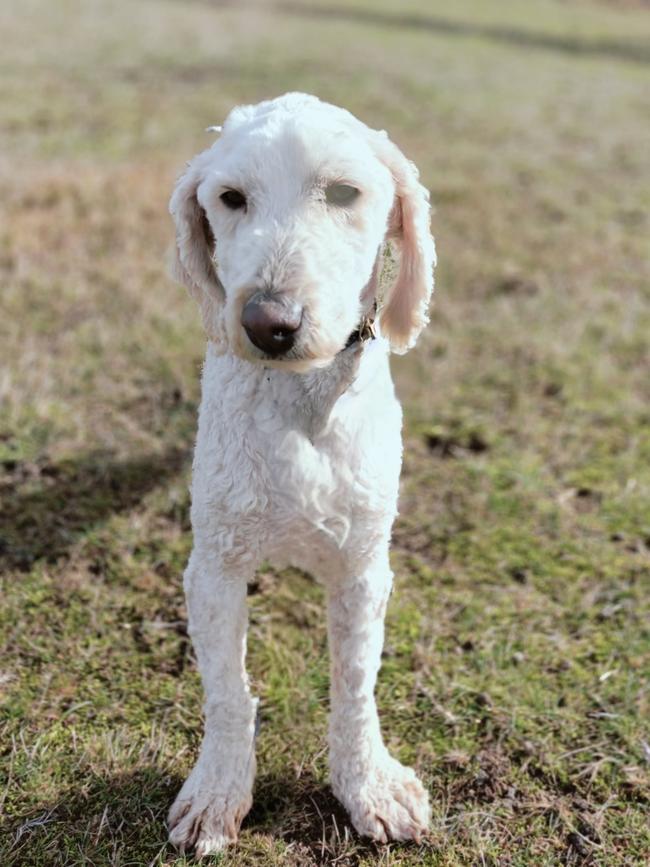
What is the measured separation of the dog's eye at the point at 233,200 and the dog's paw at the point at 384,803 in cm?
172

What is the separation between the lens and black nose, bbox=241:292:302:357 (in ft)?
6.15

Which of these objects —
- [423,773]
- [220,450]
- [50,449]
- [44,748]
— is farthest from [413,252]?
[50,449]

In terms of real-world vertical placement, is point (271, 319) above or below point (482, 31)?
above

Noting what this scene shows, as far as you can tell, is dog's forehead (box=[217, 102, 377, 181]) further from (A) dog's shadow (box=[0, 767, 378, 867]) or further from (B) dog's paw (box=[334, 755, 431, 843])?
(A) dog's shadow (box=[0, 767, 378, 867])

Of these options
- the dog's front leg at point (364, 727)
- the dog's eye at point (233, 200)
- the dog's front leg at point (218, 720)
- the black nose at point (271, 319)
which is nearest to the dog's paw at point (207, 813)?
the dog's front leg at point (218, 720)

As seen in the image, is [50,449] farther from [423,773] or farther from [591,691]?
[591,691]

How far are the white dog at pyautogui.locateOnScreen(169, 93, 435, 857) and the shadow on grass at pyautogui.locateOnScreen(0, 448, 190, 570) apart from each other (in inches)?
56.3

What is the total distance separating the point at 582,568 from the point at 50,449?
2562 millimetres

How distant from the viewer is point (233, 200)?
6.91 ft

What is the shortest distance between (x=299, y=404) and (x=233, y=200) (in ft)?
1.82

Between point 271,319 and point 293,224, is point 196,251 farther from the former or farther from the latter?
point 271,319

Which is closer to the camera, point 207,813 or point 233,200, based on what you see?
point 233,200

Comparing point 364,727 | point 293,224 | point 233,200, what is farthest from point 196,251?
point 364,727

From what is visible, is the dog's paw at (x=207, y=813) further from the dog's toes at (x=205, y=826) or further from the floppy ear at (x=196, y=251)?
the floppy ear at (x=196, y=251)
